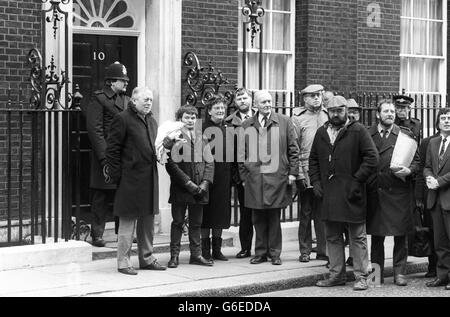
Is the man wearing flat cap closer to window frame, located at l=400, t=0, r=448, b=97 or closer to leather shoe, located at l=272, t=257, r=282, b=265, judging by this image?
leather shoe, located at l=272, t=257, r=282, b=265

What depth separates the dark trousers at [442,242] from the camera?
29.8ft

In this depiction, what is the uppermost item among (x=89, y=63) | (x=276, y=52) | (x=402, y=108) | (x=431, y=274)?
(x=276, y=52)

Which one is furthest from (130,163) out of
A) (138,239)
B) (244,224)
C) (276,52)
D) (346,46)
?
(346,46)

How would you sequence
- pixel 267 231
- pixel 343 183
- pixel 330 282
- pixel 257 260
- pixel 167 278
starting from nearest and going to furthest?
pixel 167 278
pixel 343 183
pixel 330 282
pixel 257 260
pixel 267 231

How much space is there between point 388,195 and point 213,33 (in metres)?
4.23

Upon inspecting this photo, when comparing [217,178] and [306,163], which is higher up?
[306,163]

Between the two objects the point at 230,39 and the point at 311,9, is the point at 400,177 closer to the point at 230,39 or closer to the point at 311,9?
the point at 230,39

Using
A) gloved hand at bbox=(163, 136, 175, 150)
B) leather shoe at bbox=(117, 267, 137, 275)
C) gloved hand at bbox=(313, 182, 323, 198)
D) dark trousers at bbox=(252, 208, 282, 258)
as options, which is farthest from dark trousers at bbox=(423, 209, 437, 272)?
leather shoe at bbox=(117, 267, 137, 275)

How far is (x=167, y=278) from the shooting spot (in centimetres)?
876

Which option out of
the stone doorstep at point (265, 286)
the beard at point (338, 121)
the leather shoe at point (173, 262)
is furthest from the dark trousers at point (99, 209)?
the beard at point (338, 121)

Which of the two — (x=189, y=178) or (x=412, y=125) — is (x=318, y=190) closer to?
(x=189, y=178)

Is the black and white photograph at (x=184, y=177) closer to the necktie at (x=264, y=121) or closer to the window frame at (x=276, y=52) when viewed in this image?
the necktie at (x=264, y=121)

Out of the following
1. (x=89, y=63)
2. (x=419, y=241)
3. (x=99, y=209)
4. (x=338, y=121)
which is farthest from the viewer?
(x=89, y=63)

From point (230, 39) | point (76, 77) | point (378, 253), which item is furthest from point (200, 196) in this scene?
point (230, 39)
